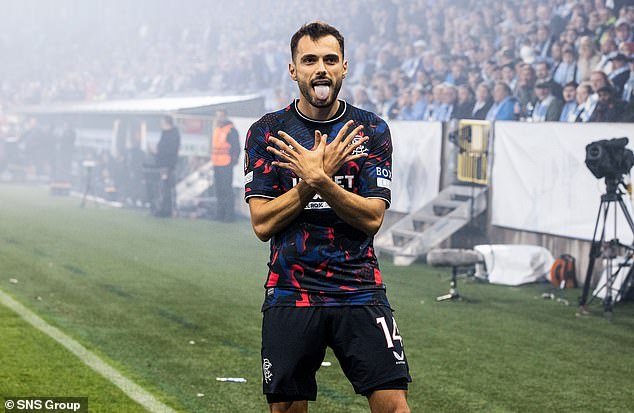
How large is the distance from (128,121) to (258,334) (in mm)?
22858

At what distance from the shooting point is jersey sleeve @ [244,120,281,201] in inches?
158

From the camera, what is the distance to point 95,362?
7793 millimetres

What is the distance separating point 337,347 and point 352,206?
Result: 529 mm

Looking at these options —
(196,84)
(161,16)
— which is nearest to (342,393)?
(196,84)

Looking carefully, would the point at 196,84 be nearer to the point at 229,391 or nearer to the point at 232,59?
→ the point at 232,59

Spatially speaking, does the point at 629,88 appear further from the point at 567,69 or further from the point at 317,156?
the point at 317,156

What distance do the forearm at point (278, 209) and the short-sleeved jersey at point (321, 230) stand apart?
45mm

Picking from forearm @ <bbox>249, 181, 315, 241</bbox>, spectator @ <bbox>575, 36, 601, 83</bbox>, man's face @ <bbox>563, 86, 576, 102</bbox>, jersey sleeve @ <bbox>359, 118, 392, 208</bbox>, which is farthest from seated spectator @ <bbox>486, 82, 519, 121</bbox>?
forearm @ <bbox>249, 181, 315, 241</bbox>

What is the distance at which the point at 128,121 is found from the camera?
31.4 metres

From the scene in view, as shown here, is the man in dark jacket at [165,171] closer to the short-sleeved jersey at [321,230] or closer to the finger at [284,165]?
the short-sleeved jersey at [321,230]

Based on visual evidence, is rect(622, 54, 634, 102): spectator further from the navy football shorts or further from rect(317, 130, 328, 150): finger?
rect(317, 130, 328, 150): finger

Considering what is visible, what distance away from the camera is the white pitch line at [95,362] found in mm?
6625

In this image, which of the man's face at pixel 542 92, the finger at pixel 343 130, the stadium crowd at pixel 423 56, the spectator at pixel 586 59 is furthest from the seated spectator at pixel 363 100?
the finger at pixel 343 130

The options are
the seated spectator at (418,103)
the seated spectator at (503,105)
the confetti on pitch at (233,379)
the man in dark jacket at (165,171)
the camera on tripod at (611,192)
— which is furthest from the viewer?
the man in dark jacket at (165,171)
